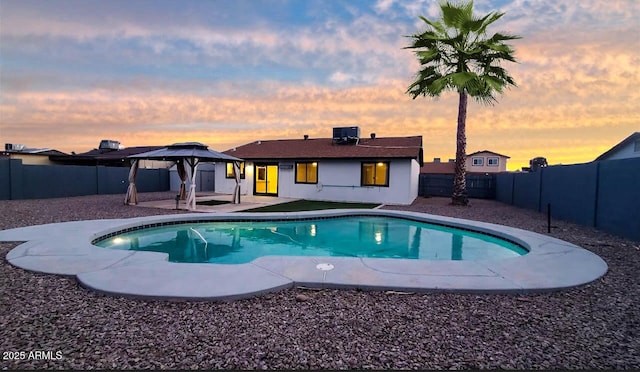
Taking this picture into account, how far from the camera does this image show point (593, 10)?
10.9 metres

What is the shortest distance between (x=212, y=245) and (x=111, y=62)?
1097 centimetres

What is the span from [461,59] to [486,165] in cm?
2781

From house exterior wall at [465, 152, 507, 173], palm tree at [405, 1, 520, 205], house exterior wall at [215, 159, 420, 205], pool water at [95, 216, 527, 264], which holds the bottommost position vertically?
pool water at [95, 216, 527, 264]

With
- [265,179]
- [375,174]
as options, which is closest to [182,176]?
[265,179]

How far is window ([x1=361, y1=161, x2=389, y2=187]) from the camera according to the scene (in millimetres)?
17344

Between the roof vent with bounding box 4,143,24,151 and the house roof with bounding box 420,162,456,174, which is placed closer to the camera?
the roof vent with bounding box 4,143,24,151

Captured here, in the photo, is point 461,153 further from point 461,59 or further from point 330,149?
point 330,149

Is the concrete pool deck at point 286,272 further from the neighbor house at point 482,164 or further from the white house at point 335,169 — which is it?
the neighbor house at point 482,164

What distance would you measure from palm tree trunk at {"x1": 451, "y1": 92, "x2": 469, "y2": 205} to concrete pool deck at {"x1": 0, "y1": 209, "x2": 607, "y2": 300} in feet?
29.2

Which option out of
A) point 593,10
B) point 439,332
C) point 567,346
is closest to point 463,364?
point 439,332

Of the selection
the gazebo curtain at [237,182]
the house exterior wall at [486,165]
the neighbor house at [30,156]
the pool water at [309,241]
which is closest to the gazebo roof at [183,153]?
the gazebo curtain at [237,182]

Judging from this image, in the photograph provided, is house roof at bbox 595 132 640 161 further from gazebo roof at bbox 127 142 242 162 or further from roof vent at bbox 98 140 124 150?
roof vent at bbox 98 140 124 150

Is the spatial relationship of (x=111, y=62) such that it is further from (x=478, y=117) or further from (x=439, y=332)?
(x=478, y=117)

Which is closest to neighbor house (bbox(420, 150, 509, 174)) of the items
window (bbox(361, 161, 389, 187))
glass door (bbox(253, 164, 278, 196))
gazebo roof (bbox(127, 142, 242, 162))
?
window (bbox(361, 161, 389, 187))
